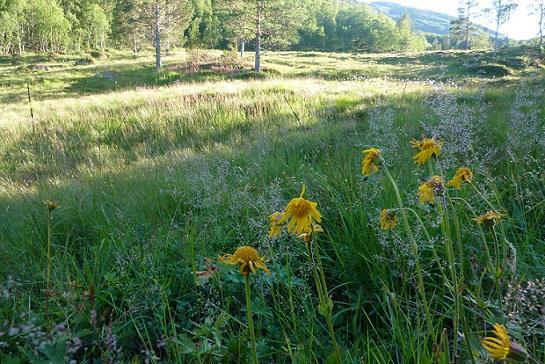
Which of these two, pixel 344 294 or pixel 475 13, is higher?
pixel 475 13

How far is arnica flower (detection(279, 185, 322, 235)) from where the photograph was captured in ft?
3.09

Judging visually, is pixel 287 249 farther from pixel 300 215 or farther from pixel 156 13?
pixel 156 13

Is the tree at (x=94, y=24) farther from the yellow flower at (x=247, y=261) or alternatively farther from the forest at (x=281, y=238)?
the yellow flower at (x=247, y=261)

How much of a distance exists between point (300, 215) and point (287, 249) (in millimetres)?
775

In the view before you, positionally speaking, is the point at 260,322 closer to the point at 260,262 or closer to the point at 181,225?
the point at 260,262

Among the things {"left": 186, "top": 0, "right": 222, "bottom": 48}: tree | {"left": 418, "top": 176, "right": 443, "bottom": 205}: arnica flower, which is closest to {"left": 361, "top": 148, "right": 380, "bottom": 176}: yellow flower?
{"left": 418, "top": 176, "right": 443, "bottom": 205}: arnica flower

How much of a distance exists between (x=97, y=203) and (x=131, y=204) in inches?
12.4

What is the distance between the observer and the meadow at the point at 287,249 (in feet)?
4.06

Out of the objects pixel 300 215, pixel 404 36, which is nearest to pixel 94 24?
pixel 404 36

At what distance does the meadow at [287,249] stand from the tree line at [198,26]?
78.2ft

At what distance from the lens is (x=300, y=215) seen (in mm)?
970

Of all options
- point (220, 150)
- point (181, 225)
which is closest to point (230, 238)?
point (181, 225)

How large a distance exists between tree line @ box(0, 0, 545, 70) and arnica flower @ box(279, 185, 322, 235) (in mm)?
26340

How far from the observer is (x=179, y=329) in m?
1.70
